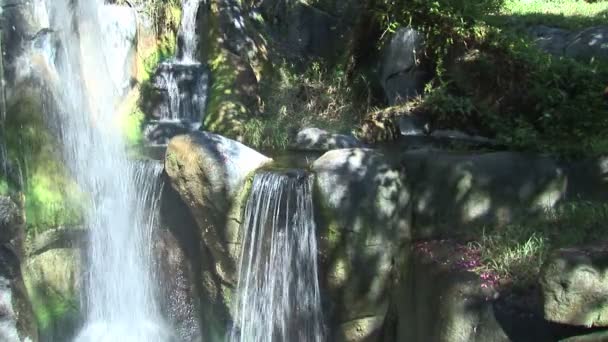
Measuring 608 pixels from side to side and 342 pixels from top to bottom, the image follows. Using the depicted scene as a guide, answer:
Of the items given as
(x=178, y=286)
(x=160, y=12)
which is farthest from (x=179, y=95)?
(x=178, y=286)

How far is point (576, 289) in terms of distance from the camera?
4.57 m

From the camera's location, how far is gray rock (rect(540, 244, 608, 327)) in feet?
15.0

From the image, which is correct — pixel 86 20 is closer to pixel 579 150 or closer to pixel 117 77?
pixel 117 77

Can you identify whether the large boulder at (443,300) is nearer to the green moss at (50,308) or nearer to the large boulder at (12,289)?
the large boulder at (12,289)

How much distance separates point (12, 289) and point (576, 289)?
15.9 ft

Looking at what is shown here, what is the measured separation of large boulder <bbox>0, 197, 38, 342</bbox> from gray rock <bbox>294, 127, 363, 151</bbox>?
426 centimetres

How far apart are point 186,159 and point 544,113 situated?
13.4ft

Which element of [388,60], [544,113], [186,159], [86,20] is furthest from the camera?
[388,60]

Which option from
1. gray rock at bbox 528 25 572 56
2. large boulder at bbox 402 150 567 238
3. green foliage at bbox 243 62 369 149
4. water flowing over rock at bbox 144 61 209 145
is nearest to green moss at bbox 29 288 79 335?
green foliage at bbox 243 62 369 149

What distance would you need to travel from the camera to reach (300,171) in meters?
6.77

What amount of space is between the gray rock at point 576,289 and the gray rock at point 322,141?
4.97 m

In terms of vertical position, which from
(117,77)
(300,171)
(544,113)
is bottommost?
(300,171)

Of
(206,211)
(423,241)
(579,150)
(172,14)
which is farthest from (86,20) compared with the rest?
(579,150)

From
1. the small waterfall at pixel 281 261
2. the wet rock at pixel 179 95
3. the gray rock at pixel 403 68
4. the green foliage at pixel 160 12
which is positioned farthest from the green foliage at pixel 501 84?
the green foliage at pixel 160 12
